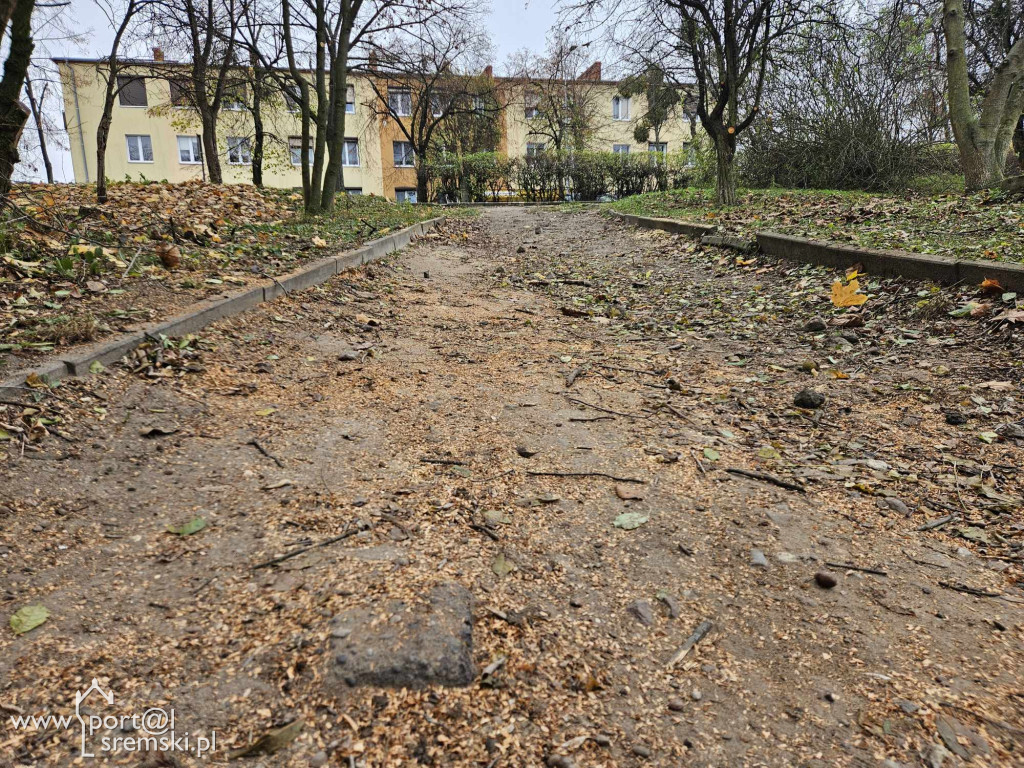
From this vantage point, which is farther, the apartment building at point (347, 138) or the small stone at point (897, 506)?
the apartment building at point (347, 138)

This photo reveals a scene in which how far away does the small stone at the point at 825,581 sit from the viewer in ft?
6.13

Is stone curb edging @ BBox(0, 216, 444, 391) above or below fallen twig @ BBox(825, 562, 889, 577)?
above

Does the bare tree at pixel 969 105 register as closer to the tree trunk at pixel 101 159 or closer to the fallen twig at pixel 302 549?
the fallen twig at pixel 302 549

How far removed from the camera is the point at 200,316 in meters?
3.99

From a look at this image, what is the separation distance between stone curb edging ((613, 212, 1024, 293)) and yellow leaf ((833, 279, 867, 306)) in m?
0.28

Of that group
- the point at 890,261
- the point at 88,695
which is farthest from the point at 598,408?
the point at 890,261

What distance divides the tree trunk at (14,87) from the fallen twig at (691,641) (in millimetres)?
8139

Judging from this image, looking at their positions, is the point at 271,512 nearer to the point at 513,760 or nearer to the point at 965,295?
the point at 513,760

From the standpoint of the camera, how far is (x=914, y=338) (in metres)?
3.96

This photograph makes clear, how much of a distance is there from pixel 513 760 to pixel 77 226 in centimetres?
643

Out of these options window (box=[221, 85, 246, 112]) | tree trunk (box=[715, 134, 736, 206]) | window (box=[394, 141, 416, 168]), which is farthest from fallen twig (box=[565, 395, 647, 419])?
window (box=[394, 141, 416, 168])

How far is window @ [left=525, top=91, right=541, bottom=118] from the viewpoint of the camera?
36.4m

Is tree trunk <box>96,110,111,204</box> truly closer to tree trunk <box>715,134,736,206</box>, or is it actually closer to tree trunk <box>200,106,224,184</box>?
tree trunk <box>200,106,224,184</box>

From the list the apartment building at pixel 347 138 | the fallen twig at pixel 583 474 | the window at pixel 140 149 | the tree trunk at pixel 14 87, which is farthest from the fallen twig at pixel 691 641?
the window at pixel 140 149
